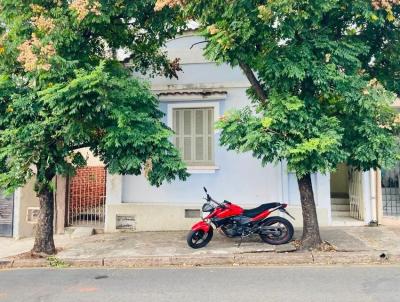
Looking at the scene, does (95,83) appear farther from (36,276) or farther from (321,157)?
(321,157)

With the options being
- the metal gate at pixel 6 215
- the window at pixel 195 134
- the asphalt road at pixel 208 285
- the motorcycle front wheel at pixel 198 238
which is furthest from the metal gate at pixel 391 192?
the metal gate at pixel 6 215

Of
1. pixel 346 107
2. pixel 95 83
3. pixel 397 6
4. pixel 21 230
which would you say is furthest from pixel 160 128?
pixel 21 230

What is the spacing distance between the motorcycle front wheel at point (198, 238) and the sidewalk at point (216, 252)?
14 centimetres

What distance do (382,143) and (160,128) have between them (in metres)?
4.04

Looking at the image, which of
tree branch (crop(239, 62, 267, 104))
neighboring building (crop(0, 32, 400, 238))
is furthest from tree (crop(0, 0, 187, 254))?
neighboring building (crop(0, 32, 400, 238))

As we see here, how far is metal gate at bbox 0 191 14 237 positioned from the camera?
9.99 metres

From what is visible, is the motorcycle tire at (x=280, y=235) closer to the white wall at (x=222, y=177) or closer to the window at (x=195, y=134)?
the white wall at (x=222, y=177)

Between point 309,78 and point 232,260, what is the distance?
3673mm

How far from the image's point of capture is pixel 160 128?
6.96 metres

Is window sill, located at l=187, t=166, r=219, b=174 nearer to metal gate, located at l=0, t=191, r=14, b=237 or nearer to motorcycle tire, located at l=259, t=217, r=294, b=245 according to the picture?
motorcycle tire, located at l=259, t=217, r=294, b=245

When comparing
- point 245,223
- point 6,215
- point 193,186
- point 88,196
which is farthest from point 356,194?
point 6,215

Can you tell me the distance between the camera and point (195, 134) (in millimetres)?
10188

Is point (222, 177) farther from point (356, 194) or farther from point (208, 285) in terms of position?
point (208, 285)

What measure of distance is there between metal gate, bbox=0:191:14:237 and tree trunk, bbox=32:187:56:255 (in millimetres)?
2913
